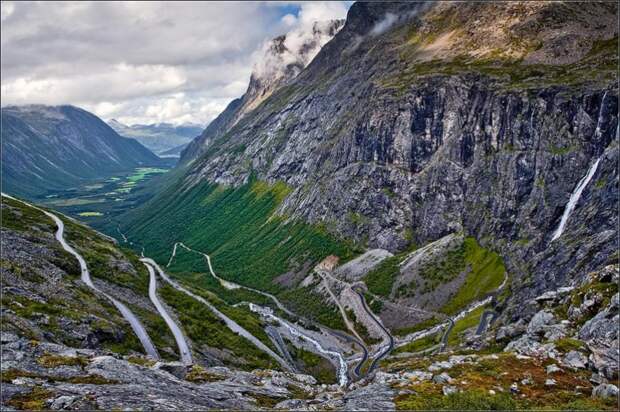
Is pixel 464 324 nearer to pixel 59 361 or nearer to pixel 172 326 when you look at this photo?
pixel 172 326

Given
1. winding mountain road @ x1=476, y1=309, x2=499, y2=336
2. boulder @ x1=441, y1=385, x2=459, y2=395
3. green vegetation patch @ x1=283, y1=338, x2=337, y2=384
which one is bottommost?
winding mountain road @ x1=476, y1=309, x2=499, y2=336

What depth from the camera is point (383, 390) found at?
56688 millimetres

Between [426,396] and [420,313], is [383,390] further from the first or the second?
[420,313]

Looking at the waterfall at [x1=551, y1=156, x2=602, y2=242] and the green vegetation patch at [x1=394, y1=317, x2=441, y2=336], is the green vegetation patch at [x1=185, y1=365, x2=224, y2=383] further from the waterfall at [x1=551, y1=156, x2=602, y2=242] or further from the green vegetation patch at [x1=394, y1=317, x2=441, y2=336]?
the waterfall at [x1=551, y1=156, x2=602, y2=242]

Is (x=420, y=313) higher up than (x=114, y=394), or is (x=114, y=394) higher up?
(x=114, y=394)

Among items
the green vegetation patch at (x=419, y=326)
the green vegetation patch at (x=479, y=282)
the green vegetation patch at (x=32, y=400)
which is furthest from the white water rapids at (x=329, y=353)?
the green vegetation patch at (x=32, y=400)

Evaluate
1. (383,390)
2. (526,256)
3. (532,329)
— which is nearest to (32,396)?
(383,390)

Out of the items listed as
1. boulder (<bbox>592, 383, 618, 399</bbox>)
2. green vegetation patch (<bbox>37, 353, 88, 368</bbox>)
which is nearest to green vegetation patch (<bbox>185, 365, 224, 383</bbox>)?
green vegetation patch (<bbox>37, 353, 88, 368</bbox>)

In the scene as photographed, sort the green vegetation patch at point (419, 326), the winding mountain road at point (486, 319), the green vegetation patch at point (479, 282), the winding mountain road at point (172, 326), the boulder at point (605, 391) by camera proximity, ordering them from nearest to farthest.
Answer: the boulder at point (605, 391) < the winding mountain road at point (172, 326) < the winding mountain road at point (486, 319) < the green vegetation patch at point (419, 326) < the green vegetation patch at point (479, 282)

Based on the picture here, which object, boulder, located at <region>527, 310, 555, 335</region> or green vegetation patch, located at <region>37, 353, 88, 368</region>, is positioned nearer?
green vegetation patch, located at <region>37, 353, 88, 368</region>

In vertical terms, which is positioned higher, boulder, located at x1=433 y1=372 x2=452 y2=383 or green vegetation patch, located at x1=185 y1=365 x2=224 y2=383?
green vegetation patch, located at x1=185 y1=365 x2=224 y2=383

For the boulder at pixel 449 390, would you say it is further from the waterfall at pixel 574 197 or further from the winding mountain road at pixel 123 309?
the waterfall at pixel 574 197

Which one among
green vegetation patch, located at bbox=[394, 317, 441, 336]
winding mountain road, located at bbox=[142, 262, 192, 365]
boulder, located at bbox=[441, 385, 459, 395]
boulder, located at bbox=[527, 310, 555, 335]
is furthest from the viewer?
green vegetation patch, located at bbox=[394, 317, 441, 336]

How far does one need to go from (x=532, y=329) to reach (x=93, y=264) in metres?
117
